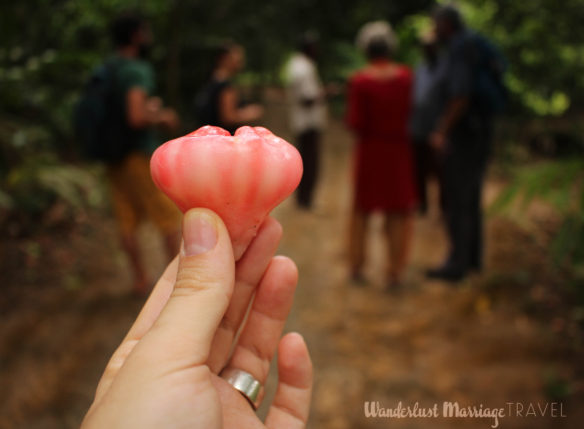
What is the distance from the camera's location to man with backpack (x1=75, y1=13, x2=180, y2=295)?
2.80 metres

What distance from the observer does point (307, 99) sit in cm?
476

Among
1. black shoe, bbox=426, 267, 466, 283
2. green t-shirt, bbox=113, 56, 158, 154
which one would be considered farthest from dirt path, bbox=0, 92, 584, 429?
green t-shirt, bbox=113, 56, 158, 154

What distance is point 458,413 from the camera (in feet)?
8.12

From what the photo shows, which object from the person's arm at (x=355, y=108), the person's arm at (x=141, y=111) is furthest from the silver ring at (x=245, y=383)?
the person's arm at (x=355, y=108)

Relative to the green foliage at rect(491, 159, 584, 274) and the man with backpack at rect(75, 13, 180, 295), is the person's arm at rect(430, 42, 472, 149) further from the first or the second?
the man with backpack at rect(75, 13, 180, 295)

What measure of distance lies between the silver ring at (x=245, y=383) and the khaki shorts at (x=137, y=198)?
1926mm

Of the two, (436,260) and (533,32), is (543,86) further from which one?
(436,260)

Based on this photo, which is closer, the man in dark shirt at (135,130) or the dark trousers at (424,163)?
the man in dark shirt at (135,130)

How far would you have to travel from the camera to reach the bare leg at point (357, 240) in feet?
12.3

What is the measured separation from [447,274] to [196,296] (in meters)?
3.05

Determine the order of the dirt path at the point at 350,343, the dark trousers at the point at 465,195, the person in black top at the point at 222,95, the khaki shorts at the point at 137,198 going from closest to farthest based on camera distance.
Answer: the dirt path at the point at 350,343, the khaki shorts at the point at 137,198, the dark trousers at the point at 465,195, the person in black top at the point at 222,95

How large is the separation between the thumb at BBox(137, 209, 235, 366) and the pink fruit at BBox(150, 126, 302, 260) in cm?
5

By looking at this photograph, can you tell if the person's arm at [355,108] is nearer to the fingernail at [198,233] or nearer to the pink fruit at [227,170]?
the pink fruit at [227,170]

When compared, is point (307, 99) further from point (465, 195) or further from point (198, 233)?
point (198, 233)
